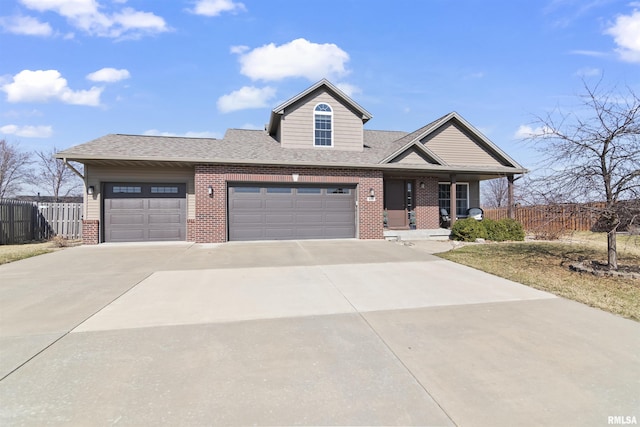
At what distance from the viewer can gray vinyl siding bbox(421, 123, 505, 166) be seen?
1554 centimetres

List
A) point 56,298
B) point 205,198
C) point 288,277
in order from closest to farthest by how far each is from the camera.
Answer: point 56,298 → point 288,277 → point 205,198

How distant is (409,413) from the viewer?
2379 millimetres

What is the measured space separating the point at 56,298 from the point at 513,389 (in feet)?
21.1

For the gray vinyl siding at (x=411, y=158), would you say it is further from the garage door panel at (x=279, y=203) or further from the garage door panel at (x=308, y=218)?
the garage door panel at (x=279, y=203)

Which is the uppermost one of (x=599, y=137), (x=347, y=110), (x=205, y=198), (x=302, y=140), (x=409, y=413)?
(x=347, y=110)

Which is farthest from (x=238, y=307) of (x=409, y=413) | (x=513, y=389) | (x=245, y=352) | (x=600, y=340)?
(x=600, y=340)

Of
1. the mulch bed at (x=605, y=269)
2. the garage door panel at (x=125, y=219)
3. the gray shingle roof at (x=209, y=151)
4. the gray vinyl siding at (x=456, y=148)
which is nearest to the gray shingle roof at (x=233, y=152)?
the gray shingle roof at (x=209, y=151)

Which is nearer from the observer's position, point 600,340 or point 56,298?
point 600,340

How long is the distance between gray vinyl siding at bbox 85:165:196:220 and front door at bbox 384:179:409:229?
28.9 feet

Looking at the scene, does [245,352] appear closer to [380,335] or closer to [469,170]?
[380,335]

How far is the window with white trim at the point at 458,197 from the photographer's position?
16719 mm

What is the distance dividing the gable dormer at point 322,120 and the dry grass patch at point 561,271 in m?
7.16

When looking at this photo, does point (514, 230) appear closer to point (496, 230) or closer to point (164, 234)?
point (496, 230)

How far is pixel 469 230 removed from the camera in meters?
13.5
